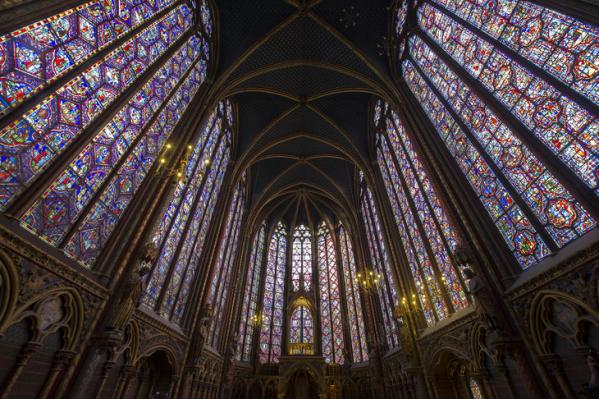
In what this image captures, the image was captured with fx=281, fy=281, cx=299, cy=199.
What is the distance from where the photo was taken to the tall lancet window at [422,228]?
32.8 feet

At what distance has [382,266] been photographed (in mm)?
16516

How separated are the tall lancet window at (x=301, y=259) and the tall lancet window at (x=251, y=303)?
10.00 feet

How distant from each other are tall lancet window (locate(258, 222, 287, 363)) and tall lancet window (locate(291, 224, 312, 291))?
910 mm

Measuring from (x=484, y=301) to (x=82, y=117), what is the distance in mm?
10752

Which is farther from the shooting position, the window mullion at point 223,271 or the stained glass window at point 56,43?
the window mullion at point 223,271

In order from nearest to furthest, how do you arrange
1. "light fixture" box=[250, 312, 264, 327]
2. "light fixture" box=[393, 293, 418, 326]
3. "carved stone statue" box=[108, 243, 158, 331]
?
"carved stone statue" box=[108, 243, 158, 331] < "light fixture" box=[393, 293, 418, 326] < "light fixture" box=[250, 312, 264, 327]

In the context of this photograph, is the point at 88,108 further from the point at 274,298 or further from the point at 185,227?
the point at 274,298

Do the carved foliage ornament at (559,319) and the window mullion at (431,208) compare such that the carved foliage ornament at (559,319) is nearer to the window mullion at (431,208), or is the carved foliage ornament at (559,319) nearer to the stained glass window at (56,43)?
the window mullion at (431,208)

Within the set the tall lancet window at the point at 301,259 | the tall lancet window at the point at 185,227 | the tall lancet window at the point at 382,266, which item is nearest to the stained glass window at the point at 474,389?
the tall lancet window at the point at 382,266

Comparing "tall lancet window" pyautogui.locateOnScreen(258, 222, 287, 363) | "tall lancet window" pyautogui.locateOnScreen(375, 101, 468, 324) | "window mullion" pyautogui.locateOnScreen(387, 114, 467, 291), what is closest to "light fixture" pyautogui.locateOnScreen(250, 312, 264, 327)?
"tall lancet window" pyautogui.locateOnScreen(258, 222, 287, 363)

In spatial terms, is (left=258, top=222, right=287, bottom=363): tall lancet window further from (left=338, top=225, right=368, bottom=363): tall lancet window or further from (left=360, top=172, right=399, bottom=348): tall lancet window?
(left=360, top=172, right=399, bottom=348): tall lancet window

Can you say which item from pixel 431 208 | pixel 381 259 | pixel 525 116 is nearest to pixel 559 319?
pixel 525 116

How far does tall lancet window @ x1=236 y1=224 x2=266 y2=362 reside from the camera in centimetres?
1927

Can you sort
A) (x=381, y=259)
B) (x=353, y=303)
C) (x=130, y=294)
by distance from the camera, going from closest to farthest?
1. (x=130, y=294)
2. (x=381, y=259)
3. (x=353, y=303)
